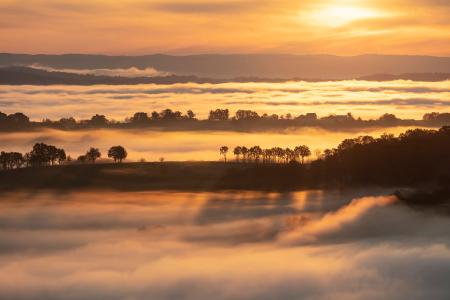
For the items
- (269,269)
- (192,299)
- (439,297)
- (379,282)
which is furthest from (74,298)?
(439,297)

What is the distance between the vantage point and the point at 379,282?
200 m

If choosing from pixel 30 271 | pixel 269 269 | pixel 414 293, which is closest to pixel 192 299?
pixel 269 269

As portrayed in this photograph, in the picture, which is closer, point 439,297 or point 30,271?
point 439,297

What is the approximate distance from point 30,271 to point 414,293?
333 feet

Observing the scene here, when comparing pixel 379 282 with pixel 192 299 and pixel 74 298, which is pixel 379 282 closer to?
pixel 192 299

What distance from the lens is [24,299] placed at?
649 feet

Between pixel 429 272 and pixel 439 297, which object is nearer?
pixel 439 297

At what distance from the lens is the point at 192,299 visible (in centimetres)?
19875

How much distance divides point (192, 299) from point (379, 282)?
166ft

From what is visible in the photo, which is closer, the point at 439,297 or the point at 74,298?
the point at 439,297

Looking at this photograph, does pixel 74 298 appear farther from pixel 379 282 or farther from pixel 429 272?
pixel 429 272

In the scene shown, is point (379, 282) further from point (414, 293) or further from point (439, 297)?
point (439, 297)

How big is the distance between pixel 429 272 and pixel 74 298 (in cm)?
9544

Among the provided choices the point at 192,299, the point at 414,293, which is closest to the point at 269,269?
the point at 192,299
